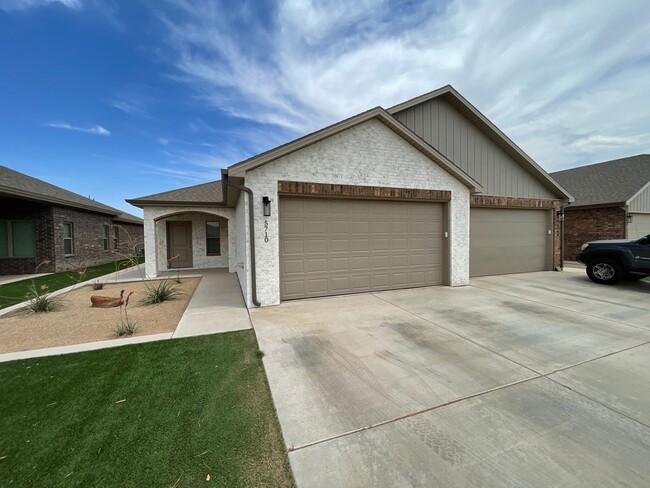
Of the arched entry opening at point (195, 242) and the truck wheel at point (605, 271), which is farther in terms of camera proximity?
the arched entry opening at point (195, 242)

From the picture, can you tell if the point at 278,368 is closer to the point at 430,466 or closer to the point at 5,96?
the point at 430,466

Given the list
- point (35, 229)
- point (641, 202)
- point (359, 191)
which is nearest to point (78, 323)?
point (359, 191)

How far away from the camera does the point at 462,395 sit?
2736 millimetres

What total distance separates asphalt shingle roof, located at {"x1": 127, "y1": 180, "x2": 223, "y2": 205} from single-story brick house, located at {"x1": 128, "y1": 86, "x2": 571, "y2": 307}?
11cm

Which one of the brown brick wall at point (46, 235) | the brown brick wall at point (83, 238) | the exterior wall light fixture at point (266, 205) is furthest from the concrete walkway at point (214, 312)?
the brown brick wall at point (83, 238)

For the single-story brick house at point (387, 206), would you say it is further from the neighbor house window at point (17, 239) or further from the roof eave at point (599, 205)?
the neighbor house window at point (17, 239)

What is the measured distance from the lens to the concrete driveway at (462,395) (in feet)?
6.21

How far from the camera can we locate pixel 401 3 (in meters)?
7.51

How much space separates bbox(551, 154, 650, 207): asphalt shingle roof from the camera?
1310cm

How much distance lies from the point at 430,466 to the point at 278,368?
1.98 meters

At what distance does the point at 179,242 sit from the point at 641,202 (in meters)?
23.1

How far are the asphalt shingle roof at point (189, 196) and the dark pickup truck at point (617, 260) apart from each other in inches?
540

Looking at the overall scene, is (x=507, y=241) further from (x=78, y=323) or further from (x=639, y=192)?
(x=78, y=323)

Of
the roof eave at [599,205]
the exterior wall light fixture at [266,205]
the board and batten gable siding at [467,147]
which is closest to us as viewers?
the exterior wall light fixture at [266,205]
